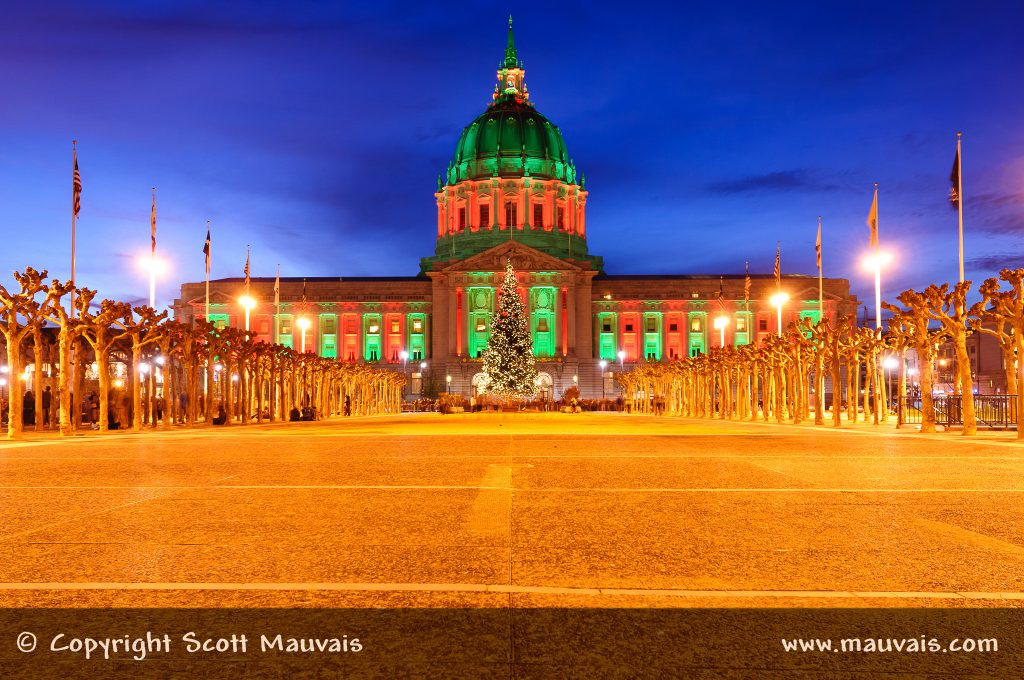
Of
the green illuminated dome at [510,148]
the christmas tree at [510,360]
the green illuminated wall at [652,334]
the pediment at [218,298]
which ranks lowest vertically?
the christmas tree at [510,360]

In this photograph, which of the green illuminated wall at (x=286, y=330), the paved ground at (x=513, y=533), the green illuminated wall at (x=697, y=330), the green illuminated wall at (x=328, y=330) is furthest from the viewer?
the green illuminated wall at (x=286, y=330)

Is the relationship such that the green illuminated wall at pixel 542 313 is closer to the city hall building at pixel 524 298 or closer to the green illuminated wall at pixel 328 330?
the city hall building at pixel 524 298

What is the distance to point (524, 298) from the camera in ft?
481

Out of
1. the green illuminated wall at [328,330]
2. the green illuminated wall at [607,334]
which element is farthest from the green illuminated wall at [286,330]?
the green illuminated wall at [607,334]

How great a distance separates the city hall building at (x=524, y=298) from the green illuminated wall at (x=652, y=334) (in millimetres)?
163

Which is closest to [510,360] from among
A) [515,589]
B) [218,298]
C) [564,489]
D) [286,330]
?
[286,330]

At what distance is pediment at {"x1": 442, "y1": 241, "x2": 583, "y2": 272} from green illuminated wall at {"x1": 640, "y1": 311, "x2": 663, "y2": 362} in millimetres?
14504

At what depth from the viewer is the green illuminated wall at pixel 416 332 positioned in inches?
5886

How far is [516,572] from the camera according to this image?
738 cm

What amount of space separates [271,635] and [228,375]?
4584cm

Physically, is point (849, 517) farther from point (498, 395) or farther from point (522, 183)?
point (522, 183)

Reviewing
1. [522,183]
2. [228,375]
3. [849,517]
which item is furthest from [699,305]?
[849,517]

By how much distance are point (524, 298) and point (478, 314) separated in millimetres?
7788

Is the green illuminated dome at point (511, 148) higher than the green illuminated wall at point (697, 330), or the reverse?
the green illuminated dome at point (511, 148)
